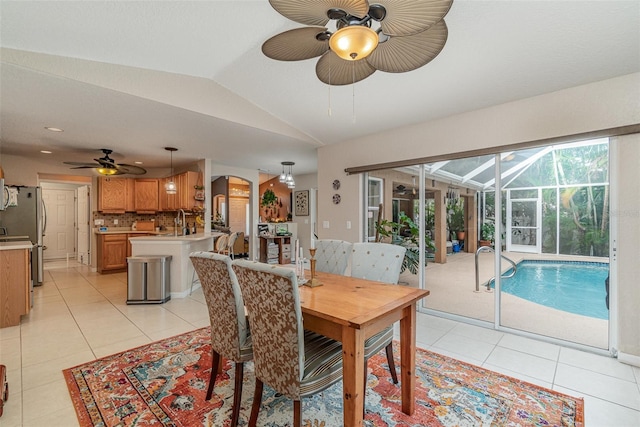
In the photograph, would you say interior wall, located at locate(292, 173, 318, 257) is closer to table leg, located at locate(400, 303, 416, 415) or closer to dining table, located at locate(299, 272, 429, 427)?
dining table, located at locate(299, 272, 429, 427)

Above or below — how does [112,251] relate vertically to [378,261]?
below

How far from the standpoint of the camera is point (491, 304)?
12.0 ft

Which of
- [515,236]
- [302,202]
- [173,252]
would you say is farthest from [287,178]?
[515,236]

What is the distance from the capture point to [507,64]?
2545mm

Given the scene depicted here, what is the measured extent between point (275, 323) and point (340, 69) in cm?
163

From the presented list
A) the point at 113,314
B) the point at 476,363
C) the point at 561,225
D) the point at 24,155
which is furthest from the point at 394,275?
the point at 24,155

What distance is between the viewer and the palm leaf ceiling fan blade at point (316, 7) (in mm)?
1271

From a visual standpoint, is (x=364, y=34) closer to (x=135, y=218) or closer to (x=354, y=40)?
(x=354, y=40)

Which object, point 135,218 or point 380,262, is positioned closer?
point 380,262

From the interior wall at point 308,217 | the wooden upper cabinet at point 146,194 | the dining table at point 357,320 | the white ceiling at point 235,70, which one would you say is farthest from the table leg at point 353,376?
the wooden upper cabinet at point 146,194

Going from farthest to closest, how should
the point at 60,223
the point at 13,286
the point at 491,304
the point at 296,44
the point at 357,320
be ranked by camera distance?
the point at 60,223
the point at 491,304
the point at 13,286
the point at 296,44
the point at 357,320

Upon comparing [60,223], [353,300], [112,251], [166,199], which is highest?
[166,199]

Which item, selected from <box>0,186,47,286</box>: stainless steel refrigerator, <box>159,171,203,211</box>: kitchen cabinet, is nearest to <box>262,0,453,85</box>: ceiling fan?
<box>159,171,203,211</box>: kitchen cabinet

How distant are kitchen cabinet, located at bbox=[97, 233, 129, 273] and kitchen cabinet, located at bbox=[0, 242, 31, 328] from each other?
3123 mm
